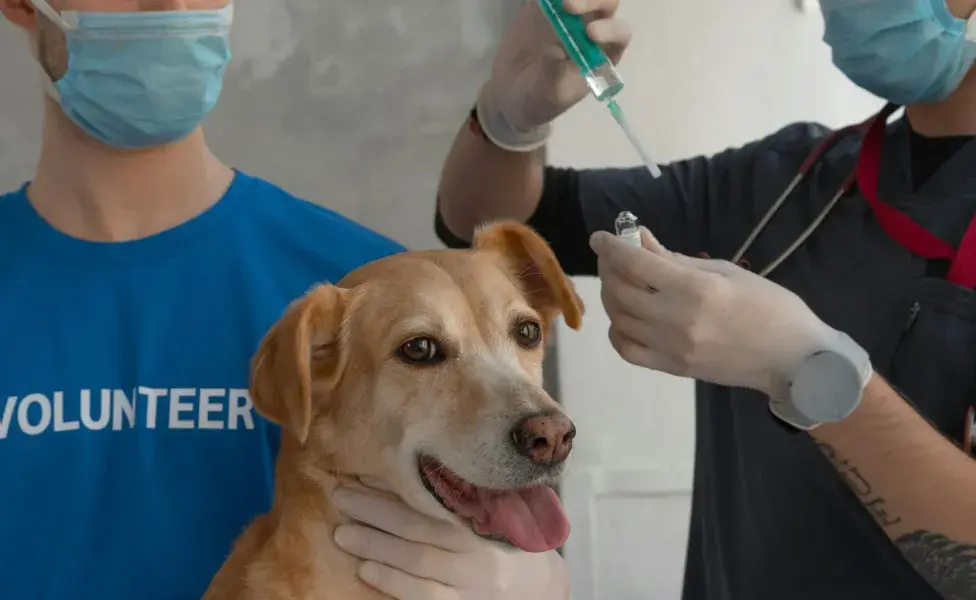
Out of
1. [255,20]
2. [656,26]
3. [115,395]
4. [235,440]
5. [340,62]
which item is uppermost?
[255,20]

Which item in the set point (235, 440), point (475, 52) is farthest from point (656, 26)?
point (235, 440)

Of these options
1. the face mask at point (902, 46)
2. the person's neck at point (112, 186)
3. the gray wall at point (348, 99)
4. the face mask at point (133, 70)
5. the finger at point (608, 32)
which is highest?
the gray wall at point (348, 99)

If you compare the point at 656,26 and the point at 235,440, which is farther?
the point at 656,26

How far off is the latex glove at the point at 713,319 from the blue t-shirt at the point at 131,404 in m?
0.48

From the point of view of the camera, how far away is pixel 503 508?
0.84 metres

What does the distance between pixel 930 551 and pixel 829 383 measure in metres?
0.26

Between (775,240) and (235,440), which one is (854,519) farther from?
(235,440)

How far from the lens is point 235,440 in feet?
3.33

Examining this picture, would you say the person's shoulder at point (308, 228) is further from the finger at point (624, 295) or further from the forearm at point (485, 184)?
the finger at point (624, 295)

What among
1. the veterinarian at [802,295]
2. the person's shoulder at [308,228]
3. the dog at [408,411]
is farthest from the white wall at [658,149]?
the dog at [408,411]

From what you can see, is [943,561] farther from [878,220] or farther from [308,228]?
[308,228]

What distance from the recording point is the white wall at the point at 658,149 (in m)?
1.84

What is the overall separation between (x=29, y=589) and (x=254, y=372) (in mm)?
393

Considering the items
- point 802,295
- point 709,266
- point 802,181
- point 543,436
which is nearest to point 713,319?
point 709,266
